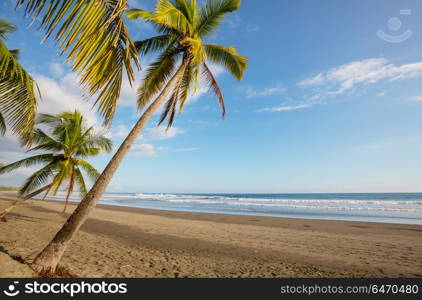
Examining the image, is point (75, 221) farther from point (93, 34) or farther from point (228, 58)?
point (228, 58)

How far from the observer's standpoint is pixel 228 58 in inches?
288

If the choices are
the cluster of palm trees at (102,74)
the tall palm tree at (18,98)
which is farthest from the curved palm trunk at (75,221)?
the tall palm tree at (18,98)

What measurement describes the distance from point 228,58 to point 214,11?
145cm

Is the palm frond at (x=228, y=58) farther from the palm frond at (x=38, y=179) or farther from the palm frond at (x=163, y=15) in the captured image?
the palm frond at (x=38, y=179)

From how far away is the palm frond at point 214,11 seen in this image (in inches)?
269

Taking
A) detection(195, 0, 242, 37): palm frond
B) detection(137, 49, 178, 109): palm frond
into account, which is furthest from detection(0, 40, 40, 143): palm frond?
detection(195, 0, 242, 37): palm frond

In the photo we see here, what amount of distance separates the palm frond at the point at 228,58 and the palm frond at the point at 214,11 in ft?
2.11

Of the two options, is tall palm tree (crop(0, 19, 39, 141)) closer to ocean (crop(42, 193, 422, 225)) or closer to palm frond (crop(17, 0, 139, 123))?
palm frond (crop(17, 0, 139, 123))

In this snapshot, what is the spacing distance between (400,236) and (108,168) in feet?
40.8

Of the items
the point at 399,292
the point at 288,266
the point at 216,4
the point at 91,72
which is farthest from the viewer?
the point at 216,4

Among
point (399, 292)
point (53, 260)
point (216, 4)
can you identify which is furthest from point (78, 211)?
point (216, 4)

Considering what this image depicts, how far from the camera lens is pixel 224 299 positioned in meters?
3.60

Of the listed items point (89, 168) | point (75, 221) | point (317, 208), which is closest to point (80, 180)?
point (89, 168)

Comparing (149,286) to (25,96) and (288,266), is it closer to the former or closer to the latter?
(288,266)
